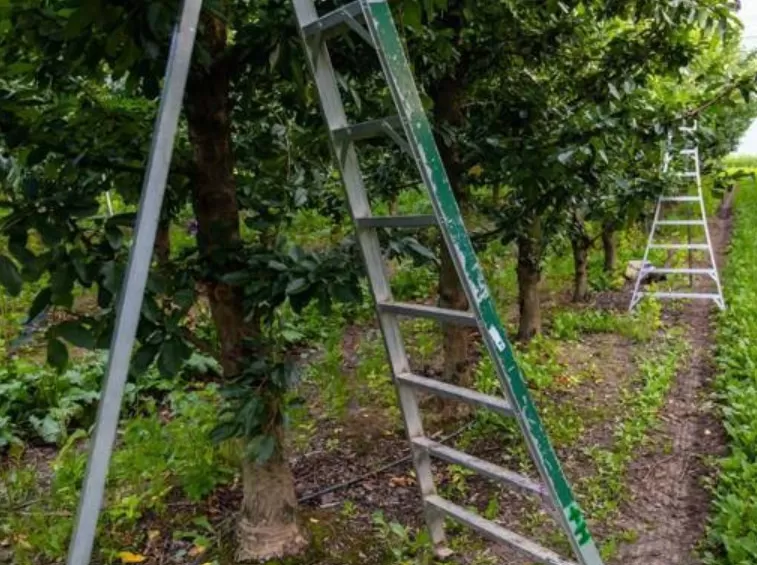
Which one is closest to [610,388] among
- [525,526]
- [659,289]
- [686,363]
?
[686,363]

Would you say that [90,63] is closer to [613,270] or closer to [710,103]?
[710,103]

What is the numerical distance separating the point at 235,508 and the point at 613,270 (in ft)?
16.9

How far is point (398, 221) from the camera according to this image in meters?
1.94

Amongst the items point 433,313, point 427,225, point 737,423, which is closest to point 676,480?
point 737,423

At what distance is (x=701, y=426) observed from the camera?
3.60 metres

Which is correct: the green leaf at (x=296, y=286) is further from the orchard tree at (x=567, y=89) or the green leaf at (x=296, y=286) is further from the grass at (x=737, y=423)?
the grass at (x=737, y=423)

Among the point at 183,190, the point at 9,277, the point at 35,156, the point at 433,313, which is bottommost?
the point at 433,313

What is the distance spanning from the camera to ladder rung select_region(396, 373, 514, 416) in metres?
1.79

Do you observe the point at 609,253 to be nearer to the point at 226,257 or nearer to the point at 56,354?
the point at 226,257

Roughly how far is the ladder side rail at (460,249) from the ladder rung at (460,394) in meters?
0.08

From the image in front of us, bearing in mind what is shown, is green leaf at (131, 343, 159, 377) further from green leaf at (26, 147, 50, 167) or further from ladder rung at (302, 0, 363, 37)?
ladder rung at (302, 0, 363, 37)

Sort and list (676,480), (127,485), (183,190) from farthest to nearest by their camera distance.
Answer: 1. (676,480)
2. (127,485)
3. (183,190)

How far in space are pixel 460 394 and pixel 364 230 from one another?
0.56m

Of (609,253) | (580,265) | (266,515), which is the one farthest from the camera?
(609,253)
